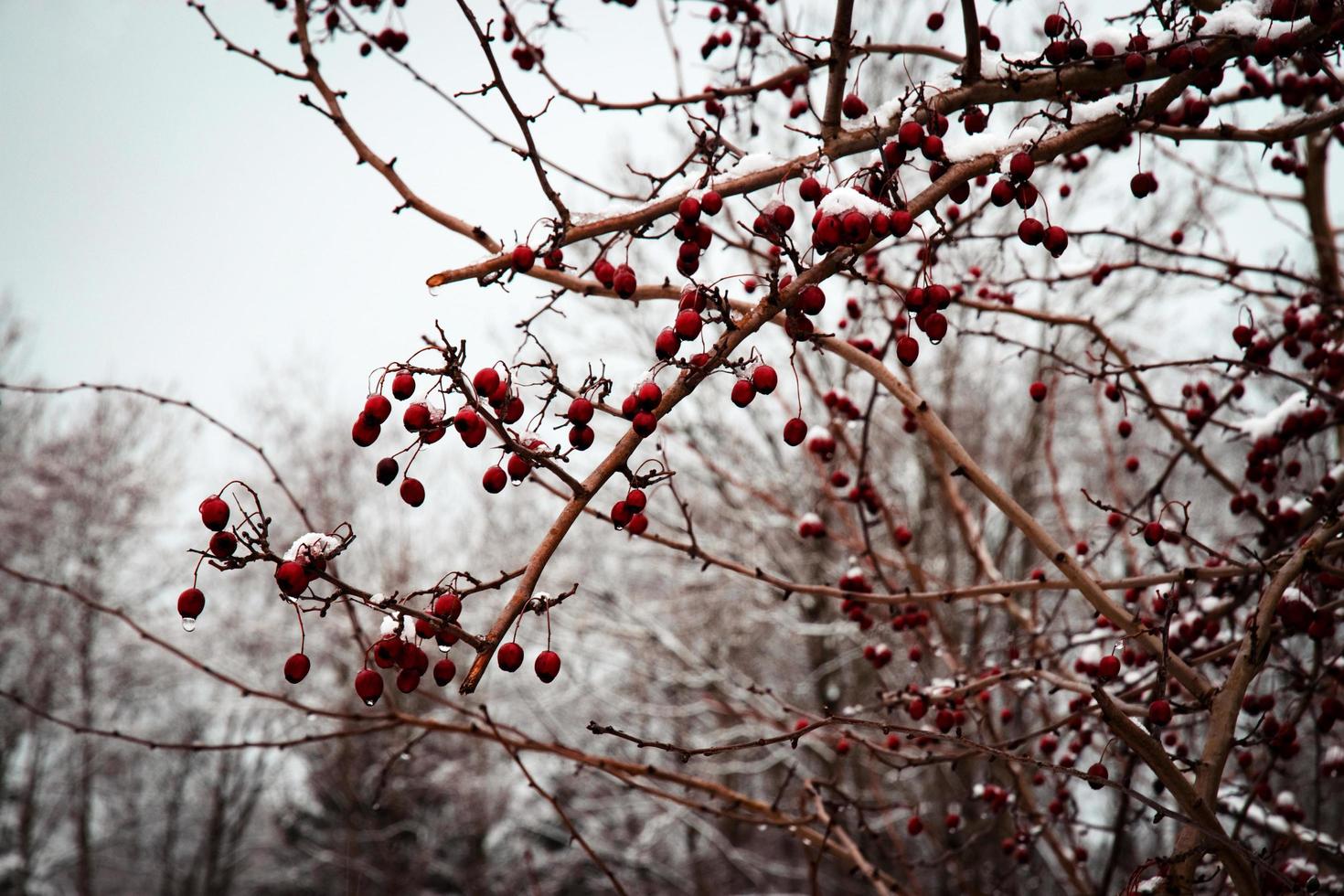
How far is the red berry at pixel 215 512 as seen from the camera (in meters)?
1.23

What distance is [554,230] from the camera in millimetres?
1623

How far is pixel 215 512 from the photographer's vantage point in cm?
125

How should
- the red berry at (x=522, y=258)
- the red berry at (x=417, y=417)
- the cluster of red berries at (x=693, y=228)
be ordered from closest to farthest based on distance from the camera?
the red berry at (x=417, y=417)
the cluster of red berries at (x=693, y=228)
the red berry at (x=522, y=258)

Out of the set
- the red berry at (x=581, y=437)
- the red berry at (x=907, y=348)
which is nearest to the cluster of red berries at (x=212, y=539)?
the red berry at (x=581, y=437)

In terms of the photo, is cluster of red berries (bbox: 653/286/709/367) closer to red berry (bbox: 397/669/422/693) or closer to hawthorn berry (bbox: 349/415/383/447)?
hawthorn berry (bbox: 349/415/383/447)

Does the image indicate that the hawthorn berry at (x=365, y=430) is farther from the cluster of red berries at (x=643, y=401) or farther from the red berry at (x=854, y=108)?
Result: the red berry at (x=854, y=108)

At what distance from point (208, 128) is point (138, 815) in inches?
2836

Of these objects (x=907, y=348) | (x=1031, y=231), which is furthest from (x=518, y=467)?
(x=1031, y=231)

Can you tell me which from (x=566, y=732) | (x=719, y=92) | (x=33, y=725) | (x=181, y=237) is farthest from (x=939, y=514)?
(x=181, y=237)

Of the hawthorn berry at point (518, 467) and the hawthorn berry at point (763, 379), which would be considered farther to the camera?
the hawthorn berry at point (763, 379)

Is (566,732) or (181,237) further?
(181,237)

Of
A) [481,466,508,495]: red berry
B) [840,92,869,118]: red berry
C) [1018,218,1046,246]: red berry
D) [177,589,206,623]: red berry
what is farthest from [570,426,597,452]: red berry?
[840,92,869,118]: red berry

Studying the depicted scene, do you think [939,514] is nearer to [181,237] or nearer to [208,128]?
[181,237]

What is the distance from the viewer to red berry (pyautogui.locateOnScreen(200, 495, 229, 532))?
1.23 metres
